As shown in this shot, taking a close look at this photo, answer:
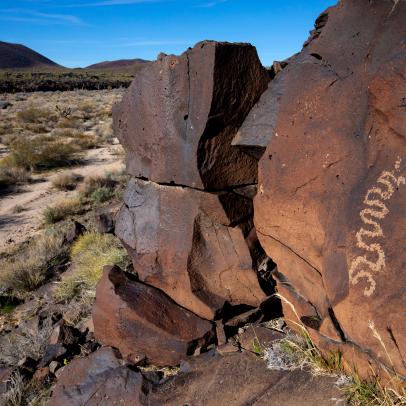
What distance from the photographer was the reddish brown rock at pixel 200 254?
3809 mm

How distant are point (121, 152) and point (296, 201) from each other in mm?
13758

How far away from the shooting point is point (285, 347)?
3.09m

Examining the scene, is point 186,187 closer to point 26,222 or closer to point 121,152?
point 26,222

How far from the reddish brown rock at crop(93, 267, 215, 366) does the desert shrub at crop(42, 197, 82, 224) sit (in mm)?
5522

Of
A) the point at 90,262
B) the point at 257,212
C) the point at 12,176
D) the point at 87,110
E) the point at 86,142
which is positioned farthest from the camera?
the point at 87,110

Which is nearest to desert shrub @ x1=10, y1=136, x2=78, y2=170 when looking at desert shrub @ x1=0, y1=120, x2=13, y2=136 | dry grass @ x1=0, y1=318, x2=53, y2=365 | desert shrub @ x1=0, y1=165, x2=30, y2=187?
desert shrub @ x1=0, y1=165, x2=30, y2=187

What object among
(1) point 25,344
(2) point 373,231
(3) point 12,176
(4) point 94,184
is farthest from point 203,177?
(3) point 12,176

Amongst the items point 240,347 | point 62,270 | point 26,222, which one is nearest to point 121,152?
point 26,222

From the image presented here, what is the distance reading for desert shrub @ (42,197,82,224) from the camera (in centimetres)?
912

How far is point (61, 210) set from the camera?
9461 mm

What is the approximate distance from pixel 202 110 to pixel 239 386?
2211 millimetres

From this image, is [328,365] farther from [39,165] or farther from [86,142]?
[86,142]

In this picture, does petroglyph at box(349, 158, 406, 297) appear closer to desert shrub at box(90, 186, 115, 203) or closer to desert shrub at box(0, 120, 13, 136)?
desert shrub at box(90, 186, 115, 203)

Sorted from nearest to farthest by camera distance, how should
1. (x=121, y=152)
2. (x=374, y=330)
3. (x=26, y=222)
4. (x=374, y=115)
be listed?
(x=374, y=330) < (x=374, y=115) < (x=26, y=222) < (x=121, y=152)
